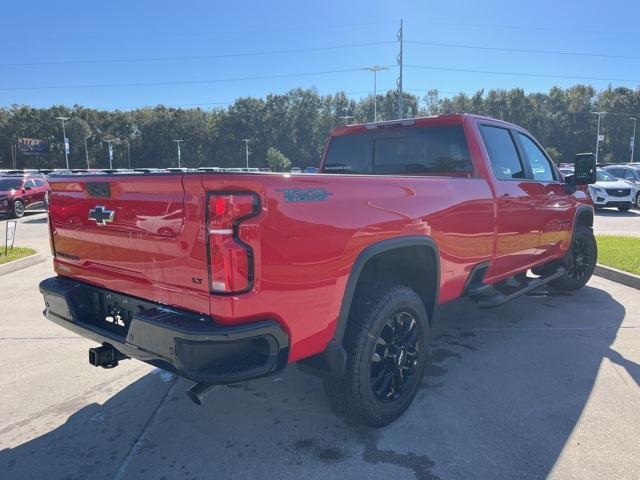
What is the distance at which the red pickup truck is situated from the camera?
2.22 m

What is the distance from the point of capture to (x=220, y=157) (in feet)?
291

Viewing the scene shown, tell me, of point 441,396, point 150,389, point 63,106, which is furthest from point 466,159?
point 63,106

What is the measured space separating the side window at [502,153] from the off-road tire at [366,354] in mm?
Answer: 1779

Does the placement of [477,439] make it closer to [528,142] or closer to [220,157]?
[528,142]

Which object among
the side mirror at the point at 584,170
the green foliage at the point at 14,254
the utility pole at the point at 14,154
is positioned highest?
the utility pole at the point at 14,154

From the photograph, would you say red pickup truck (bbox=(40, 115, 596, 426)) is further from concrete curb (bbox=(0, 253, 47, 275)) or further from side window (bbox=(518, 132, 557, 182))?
concrete curb (bbox=(0, 253, 47, 275))

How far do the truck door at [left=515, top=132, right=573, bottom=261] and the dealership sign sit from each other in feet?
279

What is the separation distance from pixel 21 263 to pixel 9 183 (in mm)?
12150

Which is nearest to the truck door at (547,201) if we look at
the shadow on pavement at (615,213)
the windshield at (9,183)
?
the shadow on pavement at (615,213)

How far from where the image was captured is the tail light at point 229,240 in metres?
2.17

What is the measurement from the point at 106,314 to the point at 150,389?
983 mm

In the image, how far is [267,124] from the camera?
90875mm

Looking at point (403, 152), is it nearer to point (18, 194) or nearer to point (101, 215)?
point (101, 215)

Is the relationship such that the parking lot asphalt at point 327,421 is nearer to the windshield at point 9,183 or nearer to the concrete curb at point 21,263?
the concrete curb at point 21,263
